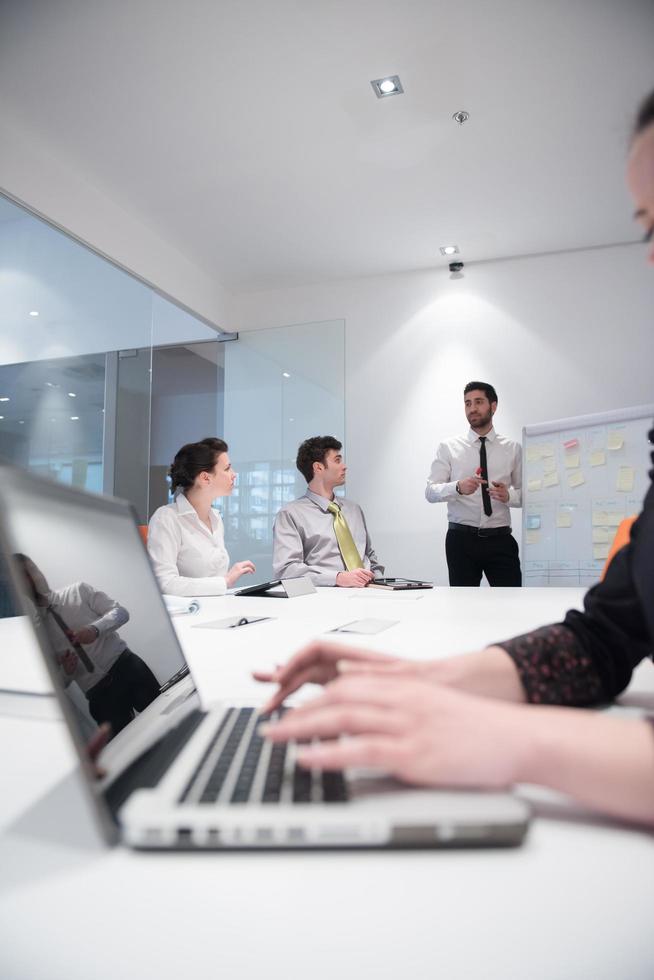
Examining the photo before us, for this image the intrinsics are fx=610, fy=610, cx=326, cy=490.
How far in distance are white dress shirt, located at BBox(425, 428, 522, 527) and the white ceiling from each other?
59.9 inches

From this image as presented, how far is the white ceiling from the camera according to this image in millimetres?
2555

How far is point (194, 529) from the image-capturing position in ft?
8.96

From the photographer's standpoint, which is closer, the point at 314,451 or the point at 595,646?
the point at 595,646

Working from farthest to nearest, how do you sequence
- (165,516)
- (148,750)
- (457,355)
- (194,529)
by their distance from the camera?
(457,355)
(194,529)
(165,516)
(148,750)

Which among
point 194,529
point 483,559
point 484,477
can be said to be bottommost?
point 483,559

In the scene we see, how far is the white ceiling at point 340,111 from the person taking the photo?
2555 millimetres

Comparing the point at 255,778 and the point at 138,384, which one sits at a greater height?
the point at 138,384

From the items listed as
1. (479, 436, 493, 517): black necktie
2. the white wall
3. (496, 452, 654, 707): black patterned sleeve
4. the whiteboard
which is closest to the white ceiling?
the white wall

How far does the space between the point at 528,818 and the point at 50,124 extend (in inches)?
151

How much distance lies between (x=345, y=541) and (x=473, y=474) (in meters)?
1.47

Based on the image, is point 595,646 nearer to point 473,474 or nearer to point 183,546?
point 183,546

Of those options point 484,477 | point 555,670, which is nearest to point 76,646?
point 555,670

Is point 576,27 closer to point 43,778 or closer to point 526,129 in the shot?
point 526,129

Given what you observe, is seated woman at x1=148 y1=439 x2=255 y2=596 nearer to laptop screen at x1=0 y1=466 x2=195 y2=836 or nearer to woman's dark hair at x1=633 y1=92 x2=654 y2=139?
laptop screen at x1=0 y1=466 x2=195 y2=836
